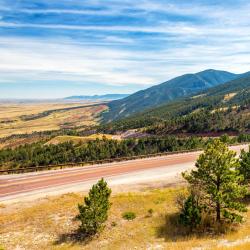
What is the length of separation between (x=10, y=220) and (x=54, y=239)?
4.95 metres

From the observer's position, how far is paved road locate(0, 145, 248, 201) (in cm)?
3550

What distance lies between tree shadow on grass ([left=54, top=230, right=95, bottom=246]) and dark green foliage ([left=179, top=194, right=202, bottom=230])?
24.3 feet

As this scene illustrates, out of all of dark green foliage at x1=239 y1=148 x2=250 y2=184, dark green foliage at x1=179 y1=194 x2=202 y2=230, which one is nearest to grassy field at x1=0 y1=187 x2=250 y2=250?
dark green foliage at x1=179 y1=194 x2=202 y2=230

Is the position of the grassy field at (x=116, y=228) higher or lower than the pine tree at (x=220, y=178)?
lower

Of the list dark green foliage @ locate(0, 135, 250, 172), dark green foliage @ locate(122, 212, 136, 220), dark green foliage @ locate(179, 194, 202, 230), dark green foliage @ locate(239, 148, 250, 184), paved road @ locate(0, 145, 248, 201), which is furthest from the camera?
dark green foliage @ locate(0, 135, 250, 172)

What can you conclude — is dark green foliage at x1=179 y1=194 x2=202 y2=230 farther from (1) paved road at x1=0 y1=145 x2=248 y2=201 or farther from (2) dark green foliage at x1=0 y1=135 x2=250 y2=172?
(2) dark green foliage at x1=0 y1=135 x2=250 y2=172

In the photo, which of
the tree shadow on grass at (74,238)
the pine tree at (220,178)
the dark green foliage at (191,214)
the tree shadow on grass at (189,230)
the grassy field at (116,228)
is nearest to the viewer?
the grassy field at (116,228)

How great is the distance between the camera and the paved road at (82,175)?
35.5 meters

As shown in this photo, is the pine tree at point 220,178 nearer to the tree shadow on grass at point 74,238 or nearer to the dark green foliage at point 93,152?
the tree shadow on grass at point 74,238

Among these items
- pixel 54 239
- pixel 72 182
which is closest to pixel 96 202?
pixel 54 239

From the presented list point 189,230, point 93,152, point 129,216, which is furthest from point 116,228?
point 93,152

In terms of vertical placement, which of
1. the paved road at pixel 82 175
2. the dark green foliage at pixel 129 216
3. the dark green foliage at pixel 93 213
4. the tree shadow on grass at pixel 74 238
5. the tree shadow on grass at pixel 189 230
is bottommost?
the tree shadow on grass at pixel 189 230

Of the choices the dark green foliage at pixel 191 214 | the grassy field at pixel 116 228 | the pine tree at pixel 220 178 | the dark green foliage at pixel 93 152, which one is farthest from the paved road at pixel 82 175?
the dark green foliage at pixel 93 152

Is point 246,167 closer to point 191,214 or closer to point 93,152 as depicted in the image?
point 191,214
